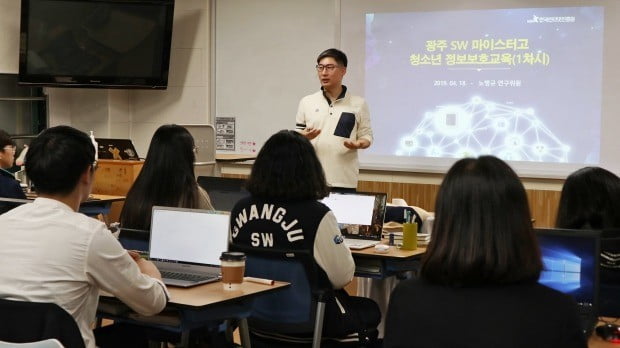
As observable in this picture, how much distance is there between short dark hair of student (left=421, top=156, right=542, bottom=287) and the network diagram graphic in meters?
5.14

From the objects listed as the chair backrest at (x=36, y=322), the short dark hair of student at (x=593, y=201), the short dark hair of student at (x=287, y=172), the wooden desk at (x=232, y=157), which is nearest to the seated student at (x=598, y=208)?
the short dark hair of student at (x=593, y=201)

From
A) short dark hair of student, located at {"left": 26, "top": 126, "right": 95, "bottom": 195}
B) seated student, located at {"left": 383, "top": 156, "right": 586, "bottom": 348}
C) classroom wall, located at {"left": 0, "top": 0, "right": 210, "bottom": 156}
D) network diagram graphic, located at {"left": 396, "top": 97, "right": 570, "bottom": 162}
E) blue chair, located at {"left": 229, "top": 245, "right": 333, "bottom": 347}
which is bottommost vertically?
blue chair, located at {"left": 229, "top": 245, "right": 333, "bottom": 347}

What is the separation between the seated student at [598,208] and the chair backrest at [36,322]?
1.86 metres

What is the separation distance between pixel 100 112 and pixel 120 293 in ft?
20.7

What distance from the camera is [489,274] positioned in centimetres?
195

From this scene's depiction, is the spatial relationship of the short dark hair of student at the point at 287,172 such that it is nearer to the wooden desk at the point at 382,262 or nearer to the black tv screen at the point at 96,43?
the wooden desk at the point at 382,262

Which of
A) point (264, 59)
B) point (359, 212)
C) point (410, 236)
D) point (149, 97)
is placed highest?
point (264, 59)

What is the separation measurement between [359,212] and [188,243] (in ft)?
4.98

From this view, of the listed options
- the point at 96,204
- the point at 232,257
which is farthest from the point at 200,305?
the point at 96,204

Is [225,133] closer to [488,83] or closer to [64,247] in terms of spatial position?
[488,83]

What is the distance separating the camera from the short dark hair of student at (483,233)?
1.94 m

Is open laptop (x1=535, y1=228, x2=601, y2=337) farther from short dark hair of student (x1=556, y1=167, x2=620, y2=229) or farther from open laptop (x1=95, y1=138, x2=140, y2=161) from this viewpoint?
open laptop (x1=95, y1=138, x2=140, y2=161)

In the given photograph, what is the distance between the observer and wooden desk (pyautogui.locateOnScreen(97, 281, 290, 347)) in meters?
3.10

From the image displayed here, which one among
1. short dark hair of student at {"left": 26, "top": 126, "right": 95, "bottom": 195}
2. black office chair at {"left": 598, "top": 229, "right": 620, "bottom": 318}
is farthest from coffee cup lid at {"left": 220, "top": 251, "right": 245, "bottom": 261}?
black office chair at {"left": 598, "top": 229, "right": 620, "bottom": 318}
